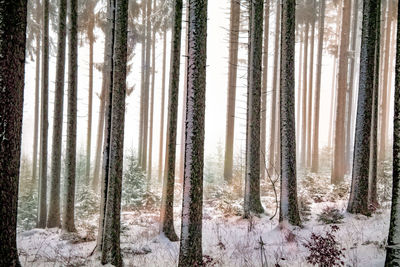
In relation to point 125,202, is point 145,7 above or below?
above

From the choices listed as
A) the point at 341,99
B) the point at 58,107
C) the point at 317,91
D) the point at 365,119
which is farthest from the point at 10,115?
the point at 317,91

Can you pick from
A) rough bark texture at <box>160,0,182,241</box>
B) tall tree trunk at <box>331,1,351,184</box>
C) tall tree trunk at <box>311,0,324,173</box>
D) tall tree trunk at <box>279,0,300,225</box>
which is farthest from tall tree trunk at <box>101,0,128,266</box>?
tall tree trunk at <box>311,0,324,173</box>

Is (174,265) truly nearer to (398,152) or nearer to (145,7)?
(398,152)

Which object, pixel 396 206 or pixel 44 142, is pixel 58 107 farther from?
pixel 396 206

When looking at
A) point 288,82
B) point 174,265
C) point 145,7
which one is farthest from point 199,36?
point 145,7

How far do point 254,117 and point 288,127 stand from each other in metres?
1.66

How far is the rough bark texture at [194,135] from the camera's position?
5.07 m

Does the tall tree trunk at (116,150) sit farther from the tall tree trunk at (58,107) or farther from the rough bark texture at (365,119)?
the rough bark texture at (365,119)

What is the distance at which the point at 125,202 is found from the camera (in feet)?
43.2

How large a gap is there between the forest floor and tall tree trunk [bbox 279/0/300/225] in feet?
1.73

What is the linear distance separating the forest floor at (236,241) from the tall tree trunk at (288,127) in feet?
1.73

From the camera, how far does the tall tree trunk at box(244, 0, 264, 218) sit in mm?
8586

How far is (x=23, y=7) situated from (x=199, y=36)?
9.74 ft

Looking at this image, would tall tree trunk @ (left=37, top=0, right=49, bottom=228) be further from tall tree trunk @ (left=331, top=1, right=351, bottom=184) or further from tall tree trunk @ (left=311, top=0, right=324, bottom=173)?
tall tree trunk @ (left=311, top=0, right=324, bottom=173)
